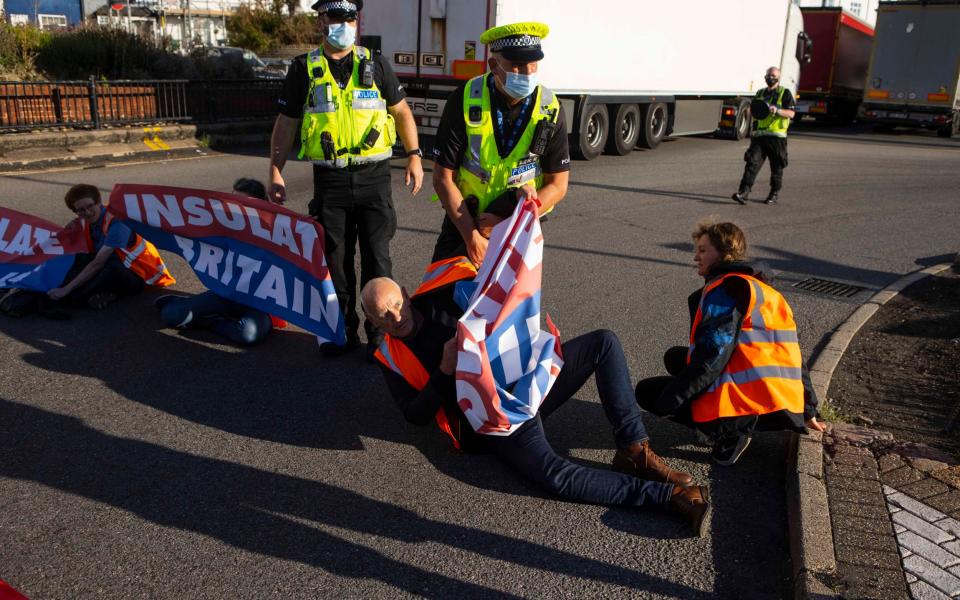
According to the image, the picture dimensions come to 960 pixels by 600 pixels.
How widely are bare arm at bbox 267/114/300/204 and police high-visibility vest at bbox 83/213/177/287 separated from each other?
1.34 m

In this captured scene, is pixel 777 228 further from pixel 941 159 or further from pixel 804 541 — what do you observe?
pixel 941 159

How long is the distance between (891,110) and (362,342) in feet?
80.4

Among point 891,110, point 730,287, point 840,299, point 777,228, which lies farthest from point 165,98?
point 891,110

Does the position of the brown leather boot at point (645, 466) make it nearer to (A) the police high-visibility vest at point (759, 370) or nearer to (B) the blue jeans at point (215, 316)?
(A) the police high-visibility vest at point (759, 370)

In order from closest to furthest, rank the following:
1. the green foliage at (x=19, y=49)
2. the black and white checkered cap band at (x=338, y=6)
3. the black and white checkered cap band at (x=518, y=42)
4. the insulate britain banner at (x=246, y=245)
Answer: the black and white checkered cap band at (x=518, y=42)
the black and white checkered cap band at (x=338, y=6)
the insulate britain banner at (x=246, y=245)
the green foliage at (x=19, y=49)

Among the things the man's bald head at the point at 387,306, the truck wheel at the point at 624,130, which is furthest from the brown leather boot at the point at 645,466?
the truck wheel at the point at 624,130

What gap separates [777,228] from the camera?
32.7 feet

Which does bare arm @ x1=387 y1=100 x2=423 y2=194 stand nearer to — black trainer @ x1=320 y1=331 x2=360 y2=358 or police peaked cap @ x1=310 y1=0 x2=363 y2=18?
police peaked cap @ x1=310 y1=0 x2=363 y2=18

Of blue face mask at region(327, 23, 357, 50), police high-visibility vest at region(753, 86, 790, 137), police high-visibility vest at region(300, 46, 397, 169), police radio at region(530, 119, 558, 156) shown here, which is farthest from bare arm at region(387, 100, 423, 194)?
police high-visibility vest at region(753, 86, 790, 137)

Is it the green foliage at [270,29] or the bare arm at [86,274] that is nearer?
the bare arm at [86,274]

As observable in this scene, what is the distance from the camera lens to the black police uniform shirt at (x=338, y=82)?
190 inches

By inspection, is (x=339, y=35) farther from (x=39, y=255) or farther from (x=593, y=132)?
(x=593, y=132)

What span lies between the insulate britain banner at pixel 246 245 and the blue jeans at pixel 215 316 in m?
0.11

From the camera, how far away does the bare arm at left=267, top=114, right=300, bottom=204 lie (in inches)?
196
